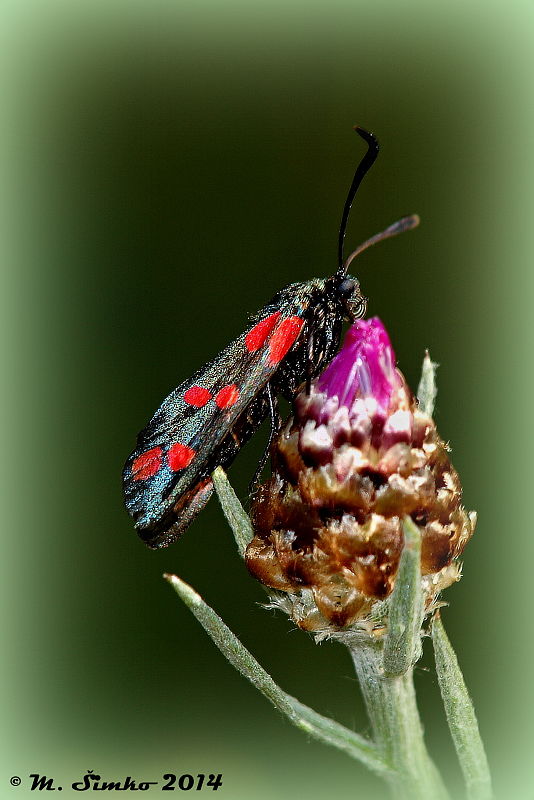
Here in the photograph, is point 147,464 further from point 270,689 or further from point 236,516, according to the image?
point 270,689

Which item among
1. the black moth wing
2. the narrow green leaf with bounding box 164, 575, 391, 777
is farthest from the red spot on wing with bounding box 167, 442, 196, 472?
the narrow green leaf with bounding box 164, 575, 391, 777

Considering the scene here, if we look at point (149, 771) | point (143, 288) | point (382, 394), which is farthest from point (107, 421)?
point (382, 394)

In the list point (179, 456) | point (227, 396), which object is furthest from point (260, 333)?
point (179, 456)

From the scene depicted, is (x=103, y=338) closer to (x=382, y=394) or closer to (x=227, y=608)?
(x=227, y=608)

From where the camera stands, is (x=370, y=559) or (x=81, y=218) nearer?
(x=370, y=559)

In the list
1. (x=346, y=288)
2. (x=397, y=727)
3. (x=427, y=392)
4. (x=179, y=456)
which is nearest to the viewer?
(x=397, y=727)

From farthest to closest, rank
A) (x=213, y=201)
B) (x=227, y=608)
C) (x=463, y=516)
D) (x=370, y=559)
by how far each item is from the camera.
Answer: (x=213, y=201), (x=227, y=608), (x=463, y=516), (x=370, y=559)

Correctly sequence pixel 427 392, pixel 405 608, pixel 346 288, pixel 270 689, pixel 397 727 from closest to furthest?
pixel 405 608, pixel 270 689, pixel 397 727, pixel 427 392, pixel 346 288

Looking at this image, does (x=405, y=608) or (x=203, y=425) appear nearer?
(x=405, y=608)

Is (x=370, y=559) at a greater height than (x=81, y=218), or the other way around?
(x=81, y=218)
